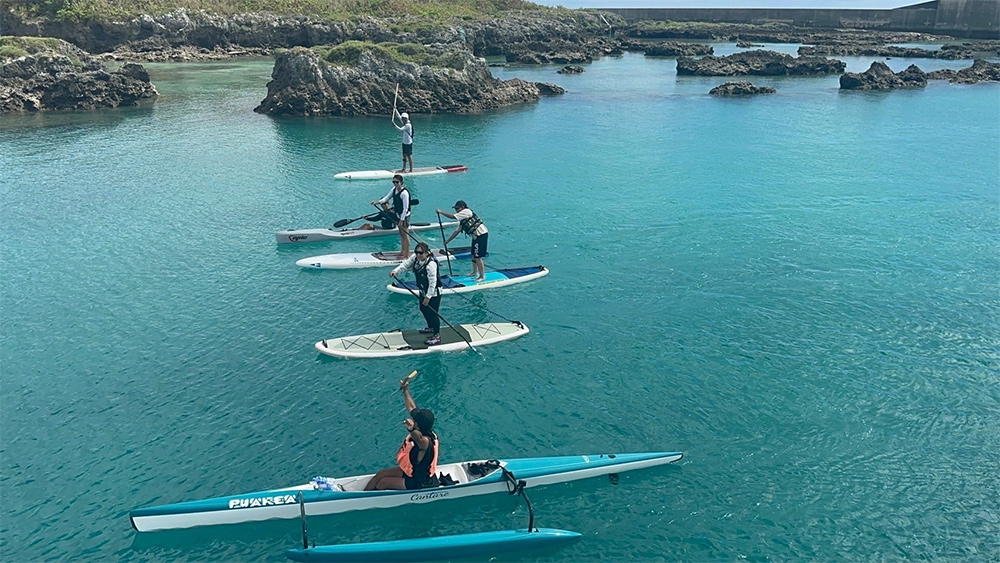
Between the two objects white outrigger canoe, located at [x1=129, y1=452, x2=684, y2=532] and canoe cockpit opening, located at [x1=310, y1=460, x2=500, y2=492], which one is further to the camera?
canoe cockpit opening, located at [x1=310, y1=460, x2=500, y2=492]

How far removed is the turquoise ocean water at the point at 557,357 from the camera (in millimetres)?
14078

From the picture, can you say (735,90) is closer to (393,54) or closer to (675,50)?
(393,54)

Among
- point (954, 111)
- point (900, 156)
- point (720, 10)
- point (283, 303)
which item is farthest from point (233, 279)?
point (720, 10)

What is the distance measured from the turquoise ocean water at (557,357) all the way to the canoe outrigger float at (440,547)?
2.31ft

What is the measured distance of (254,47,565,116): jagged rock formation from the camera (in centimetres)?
5812

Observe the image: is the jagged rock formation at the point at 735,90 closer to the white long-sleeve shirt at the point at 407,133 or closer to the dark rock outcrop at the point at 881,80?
the dark rock outcrop at the point at 881,80

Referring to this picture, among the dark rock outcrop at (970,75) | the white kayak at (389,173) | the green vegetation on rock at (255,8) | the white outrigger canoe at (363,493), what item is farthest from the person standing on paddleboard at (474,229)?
the dark rock outcrop at (970,75)

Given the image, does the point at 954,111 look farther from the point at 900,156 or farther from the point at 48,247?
the point at 48,247

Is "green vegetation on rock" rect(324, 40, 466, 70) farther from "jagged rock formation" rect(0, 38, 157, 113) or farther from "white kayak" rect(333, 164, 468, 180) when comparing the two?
"white kayak" rect(333, 164, 468, 180)

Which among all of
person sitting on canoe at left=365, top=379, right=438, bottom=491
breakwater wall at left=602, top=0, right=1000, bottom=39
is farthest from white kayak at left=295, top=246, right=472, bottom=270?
breakwater wall at left=602, top=0, right=1000, bottom=39

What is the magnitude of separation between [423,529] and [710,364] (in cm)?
1049

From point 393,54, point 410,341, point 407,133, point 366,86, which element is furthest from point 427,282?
point 393,54

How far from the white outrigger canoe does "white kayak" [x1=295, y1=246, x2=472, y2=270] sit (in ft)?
42.1

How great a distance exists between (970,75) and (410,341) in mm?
98626
